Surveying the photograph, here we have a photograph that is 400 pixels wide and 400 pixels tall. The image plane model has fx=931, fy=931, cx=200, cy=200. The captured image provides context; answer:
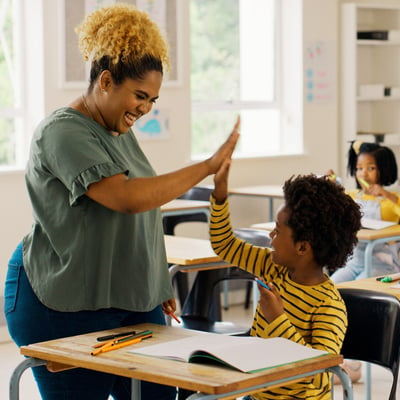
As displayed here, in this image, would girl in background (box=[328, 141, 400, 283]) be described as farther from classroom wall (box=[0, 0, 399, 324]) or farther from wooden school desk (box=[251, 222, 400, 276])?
classroom wall (box=[0, 0, 399, 324])

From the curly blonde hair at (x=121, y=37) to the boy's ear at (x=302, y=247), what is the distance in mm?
553

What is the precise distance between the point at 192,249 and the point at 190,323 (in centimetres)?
34

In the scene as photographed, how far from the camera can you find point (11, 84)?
563cm

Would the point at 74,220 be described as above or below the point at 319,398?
above

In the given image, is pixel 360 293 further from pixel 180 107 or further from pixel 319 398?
pixel 180 107

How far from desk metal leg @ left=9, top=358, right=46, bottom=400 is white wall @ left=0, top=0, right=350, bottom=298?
11.2 ft

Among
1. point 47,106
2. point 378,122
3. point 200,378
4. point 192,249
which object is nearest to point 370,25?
point 378,122

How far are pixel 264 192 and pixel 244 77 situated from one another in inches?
48.2

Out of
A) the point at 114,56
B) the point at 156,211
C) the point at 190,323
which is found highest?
the point at 114,56

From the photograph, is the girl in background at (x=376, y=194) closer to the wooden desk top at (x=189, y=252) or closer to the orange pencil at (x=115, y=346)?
the wooden desk top at (x=189, y=252)

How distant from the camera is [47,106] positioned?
5.49 metres

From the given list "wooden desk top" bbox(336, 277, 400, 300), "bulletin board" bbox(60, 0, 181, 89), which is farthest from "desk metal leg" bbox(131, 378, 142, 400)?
"bulletin board" bbox(60, 0, 181, 89)

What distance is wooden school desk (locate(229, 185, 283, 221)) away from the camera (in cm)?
594

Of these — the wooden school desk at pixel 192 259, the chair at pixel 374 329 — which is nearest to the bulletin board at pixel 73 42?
the wooden school desk at pixel 192 259
